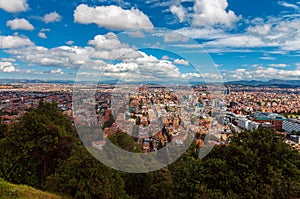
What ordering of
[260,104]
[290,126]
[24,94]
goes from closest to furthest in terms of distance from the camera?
[290,126], [24,94], [260,104]

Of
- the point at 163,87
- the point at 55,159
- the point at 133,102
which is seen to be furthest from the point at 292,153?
the point at 55,159

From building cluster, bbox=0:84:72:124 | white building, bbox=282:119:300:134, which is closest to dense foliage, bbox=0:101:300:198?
building cluster, bbox=0:84:72:124

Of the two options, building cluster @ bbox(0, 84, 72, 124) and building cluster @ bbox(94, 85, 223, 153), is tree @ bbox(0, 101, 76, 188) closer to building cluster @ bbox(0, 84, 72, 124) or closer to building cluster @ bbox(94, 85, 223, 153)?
building cluster @ bbox(94, 85, 223, 153)

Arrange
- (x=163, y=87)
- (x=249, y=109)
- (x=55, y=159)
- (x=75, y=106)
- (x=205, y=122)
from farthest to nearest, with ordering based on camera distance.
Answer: (x=249, y=109) → (x=55, y=159) → (x=205, y=122) → (x=163, y=87) → (x=75, y=106)

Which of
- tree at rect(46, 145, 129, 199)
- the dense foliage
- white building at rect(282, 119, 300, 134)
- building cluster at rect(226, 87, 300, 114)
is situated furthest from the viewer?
building cluster at rect(226, 87, 300, 114)

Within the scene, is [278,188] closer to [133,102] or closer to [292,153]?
[292,153]

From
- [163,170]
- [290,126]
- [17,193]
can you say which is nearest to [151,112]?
[163,170]

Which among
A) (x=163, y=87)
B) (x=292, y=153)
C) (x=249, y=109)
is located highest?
(x=163, y=87)

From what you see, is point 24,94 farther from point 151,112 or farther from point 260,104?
point 260,104
